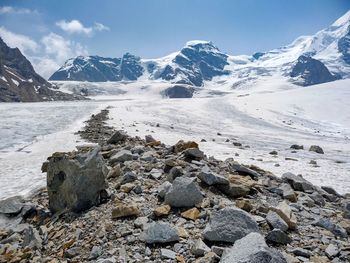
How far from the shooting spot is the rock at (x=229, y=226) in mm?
7242

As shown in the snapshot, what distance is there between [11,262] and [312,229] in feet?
21.8

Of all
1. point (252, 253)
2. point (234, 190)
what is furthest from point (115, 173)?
point (252, 253)

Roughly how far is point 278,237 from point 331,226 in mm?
1821

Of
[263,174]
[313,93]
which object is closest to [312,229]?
[263,174]

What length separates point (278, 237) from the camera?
300 inches

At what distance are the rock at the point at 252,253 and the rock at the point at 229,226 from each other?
1.03m

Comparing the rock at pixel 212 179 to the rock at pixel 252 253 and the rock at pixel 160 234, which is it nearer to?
the rock at pixel 160 234

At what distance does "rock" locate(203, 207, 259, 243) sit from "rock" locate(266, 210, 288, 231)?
77 cm

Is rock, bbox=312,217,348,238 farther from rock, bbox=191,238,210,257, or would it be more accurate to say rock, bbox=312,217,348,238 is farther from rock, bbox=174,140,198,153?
rock, bbox=174,140,198,153

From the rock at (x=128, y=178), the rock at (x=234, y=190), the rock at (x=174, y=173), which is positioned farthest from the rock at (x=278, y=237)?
the rock at (x=128, y=178)

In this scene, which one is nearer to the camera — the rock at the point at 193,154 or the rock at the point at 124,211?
the rock at the point at 124,211

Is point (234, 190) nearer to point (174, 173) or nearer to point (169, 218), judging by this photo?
point (174, 173)

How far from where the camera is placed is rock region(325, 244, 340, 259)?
727 cm

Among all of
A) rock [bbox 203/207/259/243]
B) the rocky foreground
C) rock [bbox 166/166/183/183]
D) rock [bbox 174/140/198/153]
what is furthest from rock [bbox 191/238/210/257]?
rock [bbox 174/140/198/153]
